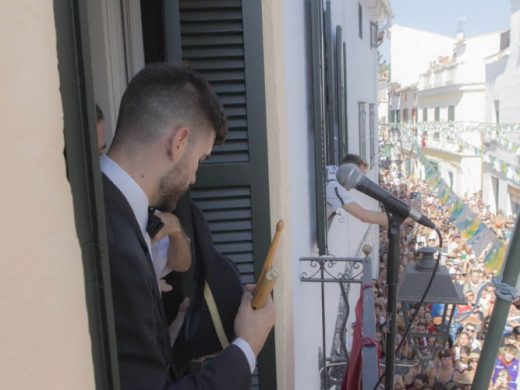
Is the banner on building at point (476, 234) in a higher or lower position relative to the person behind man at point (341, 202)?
lower

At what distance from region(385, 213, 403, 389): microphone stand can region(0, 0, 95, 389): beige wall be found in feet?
4.56

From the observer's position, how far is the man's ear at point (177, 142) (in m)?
1.31

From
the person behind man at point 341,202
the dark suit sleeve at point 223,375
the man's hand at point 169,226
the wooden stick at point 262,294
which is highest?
the man's hand at point 169,226

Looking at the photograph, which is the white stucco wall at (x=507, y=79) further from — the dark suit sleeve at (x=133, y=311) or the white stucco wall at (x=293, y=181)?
the dark suit sleeve at (x=133, y=311)

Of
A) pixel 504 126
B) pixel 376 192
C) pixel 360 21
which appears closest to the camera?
pixel 376 192

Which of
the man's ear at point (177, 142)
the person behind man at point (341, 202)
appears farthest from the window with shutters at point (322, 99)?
the man's ear at point (177, 142)

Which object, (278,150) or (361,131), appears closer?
(278,150)

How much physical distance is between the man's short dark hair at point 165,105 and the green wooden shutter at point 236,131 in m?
0.82

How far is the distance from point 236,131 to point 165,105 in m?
0.99

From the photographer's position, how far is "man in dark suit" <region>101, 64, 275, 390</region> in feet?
3.55

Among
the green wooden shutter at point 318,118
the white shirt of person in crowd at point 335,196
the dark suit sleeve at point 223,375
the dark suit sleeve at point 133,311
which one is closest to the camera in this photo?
the dark suit sleeve at point 133,311

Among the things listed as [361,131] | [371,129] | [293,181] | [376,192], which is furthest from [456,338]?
[376,192]

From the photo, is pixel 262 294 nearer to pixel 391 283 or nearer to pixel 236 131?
pixel 391 283

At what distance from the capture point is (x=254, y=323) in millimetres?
1394
